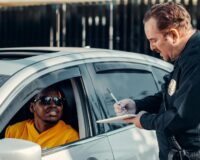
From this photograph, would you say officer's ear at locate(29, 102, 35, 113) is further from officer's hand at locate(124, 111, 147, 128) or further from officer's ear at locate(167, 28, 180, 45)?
officer's ear at locate(167, 28, 180, 45)

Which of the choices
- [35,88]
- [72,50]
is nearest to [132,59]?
[72,50]

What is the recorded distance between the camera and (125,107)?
3604 millimetres

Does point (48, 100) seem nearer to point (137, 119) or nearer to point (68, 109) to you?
point (68, 109)

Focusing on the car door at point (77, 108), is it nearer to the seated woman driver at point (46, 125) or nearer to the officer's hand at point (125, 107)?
the seated woman driver at point (46, 125)

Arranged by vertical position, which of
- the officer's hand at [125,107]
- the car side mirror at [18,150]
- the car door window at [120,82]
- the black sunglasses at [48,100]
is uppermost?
the car door window at [120,82]

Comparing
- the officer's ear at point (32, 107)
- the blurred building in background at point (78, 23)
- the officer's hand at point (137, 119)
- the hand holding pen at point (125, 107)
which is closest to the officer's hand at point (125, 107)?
the hand holding pen at point (125, 107)

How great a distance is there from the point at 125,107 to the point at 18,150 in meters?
1.05

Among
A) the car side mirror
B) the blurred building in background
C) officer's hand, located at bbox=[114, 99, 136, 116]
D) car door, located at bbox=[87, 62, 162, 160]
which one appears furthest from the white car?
the blurred building in background

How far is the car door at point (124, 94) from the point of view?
407 cm

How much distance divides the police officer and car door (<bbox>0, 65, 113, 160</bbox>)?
475 mm

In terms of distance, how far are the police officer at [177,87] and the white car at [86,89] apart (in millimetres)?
581

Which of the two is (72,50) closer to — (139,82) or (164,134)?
(139,82)

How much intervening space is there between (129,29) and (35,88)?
24.7 ft

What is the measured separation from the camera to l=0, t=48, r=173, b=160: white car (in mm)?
3480
